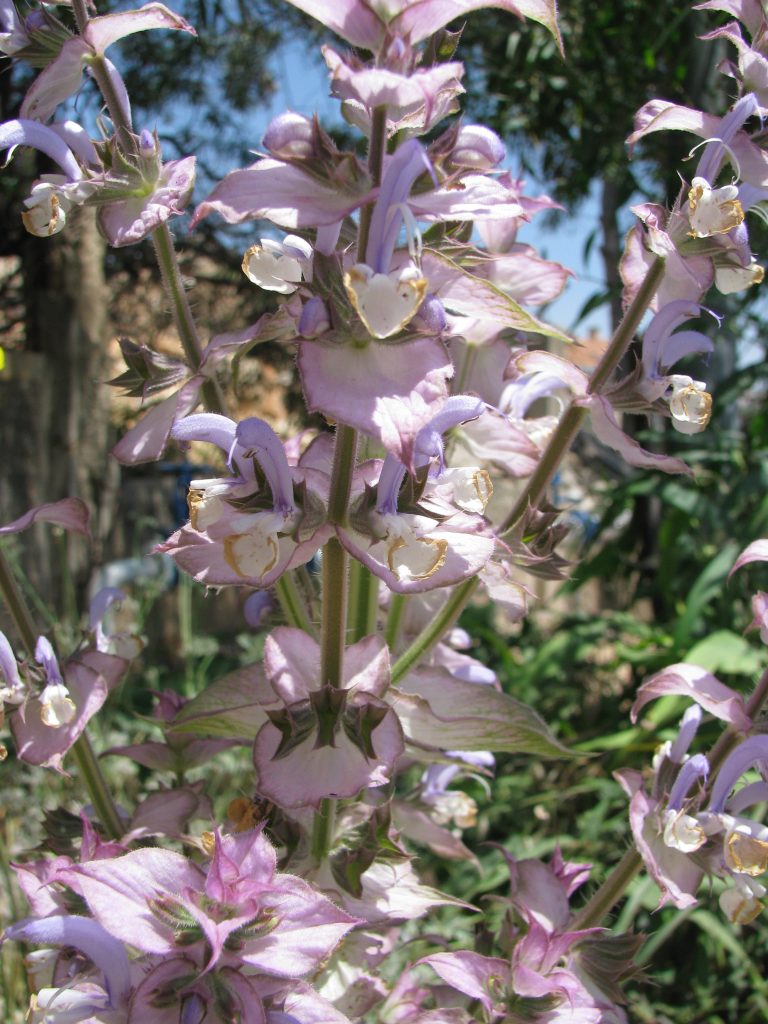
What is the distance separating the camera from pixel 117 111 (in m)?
0.66

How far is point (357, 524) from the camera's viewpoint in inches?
21.8

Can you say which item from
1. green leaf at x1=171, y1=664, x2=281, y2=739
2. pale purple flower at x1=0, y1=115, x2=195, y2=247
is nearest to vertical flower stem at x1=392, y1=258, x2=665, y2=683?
green leaf at x1=171, y1=664, x2=281, y2=739

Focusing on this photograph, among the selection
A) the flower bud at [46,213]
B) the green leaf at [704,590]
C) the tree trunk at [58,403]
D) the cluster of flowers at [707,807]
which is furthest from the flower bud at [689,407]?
the tree trunk at [58,403]

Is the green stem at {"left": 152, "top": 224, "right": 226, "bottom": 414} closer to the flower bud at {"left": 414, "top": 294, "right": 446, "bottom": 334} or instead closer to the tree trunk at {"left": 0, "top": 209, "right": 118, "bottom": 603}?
the flower bud at {"left": 414, "top": 294, "right": 446, "bottom": 334}

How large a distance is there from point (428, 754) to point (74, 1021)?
31cm

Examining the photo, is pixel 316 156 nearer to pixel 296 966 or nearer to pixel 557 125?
pixel 296 966

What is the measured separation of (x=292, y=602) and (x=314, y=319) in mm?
286

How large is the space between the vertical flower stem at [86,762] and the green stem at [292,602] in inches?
8.0

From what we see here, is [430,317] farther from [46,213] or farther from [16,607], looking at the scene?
[16,607]

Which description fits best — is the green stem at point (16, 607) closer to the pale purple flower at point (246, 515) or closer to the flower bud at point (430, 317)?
the pale purple flower at point (246, 515)

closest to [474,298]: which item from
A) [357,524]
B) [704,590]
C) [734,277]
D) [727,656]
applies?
[357,524]

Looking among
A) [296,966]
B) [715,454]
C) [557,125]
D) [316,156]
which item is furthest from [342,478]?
[557,125]

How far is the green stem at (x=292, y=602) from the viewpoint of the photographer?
2.26 feet

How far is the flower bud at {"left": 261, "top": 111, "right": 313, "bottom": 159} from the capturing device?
486mm
